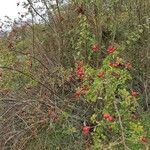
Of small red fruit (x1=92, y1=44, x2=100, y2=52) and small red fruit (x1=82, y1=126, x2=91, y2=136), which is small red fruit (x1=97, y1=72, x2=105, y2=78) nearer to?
small red fruit (x1=82, y1=126, x2=91, y2=136)

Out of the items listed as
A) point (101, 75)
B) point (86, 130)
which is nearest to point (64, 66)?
point (101, 75)

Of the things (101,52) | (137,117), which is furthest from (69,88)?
(137,117)

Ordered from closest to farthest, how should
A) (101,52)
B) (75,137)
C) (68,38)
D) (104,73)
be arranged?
(104,73) < (75,137) < (101,52) < (68,38)

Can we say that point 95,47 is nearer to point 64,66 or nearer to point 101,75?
point 64,66

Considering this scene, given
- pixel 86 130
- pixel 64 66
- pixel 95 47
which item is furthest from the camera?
pixel 64 66

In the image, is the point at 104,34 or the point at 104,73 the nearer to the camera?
the point at 104,73

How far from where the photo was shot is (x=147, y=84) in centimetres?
679

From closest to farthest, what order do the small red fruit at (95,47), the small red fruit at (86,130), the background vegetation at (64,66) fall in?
the small red fruit at (86,130), the background vegetation at (64,66), the small red fruit at (95,47)

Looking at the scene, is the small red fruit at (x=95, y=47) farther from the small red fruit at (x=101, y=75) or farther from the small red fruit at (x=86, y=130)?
the small red fruit at (x=86, y=130)

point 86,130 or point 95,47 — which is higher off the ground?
point 95,47

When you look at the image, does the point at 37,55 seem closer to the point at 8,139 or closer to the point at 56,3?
the point at 56,3

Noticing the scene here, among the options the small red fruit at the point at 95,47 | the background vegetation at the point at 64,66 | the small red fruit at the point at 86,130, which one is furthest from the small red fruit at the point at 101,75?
the small red fruit at the point at 95,47

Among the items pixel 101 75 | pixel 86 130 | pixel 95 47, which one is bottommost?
pixel 86 130

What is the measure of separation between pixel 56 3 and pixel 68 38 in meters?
0.49
